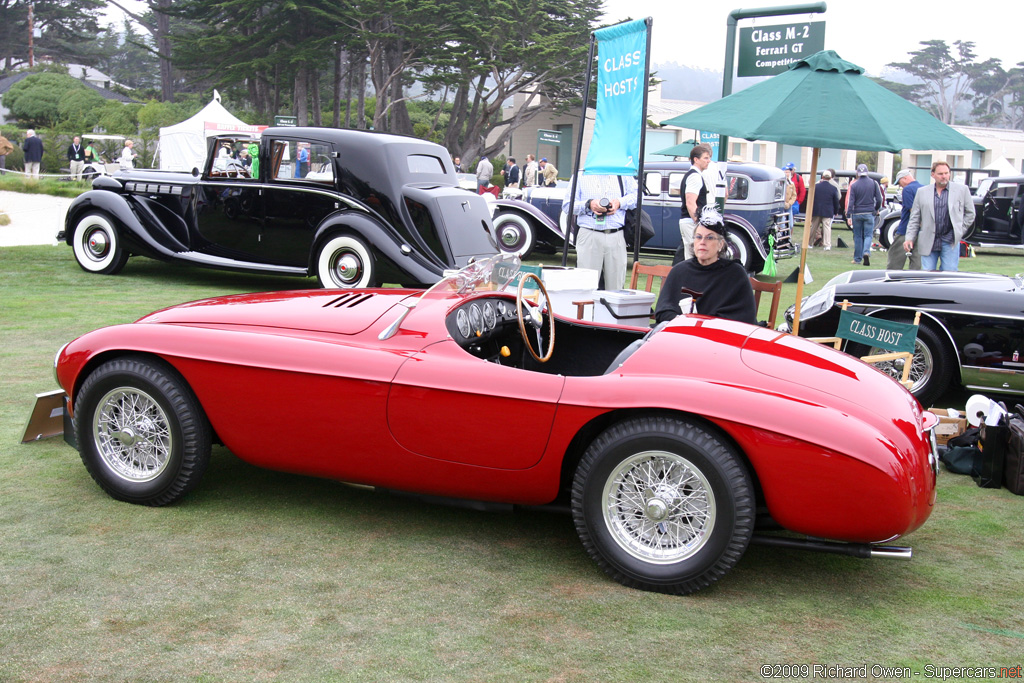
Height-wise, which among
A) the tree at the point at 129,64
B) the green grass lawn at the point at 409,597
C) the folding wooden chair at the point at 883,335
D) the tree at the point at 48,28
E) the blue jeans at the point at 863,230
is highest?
the tree at the point at 129,64

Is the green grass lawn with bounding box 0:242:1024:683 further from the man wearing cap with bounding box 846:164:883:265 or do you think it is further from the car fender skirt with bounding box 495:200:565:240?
the man wearing cap with bounding box 846:164:883:265

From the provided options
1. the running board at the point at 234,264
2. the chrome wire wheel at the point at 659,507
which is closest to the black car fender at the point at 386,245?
the running board at the point at 234,264

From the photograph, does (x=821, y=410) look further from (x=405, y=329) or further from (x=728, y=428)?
(x=405, y=329)

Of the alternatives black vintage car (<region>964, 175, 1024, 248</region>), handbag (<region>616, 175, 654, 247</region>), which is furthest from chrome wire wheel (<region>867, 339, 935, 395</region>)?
black vintage car (<region>964, 175, 1024, 248</region>)

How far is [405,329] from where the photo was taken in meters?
3.75

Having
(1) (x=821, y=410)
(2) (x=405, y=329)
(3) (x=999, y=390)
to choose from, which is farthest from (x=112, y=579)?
(3) (x=999, y=390)

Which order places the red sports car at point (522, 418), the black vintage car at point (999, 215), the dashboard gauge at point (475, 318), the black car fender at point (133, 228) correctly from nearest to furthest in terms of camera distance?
the red sports car at point (522, 418)
the dashboard gauge at point (475, 318)
the black car fender at point (133, 228)
the black vintage car at point (999, 215)

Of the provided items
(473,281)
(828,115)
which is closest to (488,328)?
(473,281)

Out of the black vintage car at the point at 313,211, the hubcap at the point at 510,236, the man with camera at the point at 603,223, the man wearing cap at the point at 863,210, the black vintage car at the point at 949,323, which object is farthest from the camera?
the hubcap at the point at 510,236

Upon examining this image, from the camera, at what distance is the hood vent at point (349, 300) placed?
162 inches

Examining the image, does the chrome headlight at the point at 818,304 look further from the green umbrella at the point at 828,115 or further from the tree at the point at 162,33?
the tree at the point at 162,33

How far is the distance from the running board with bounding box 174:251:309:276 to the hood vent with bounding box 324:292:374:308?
585 centimetres

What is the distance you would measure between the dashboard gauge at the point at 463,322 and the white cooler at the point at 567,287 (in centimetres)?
279

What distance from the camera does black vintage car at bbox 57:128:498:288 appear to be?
31.5ft
